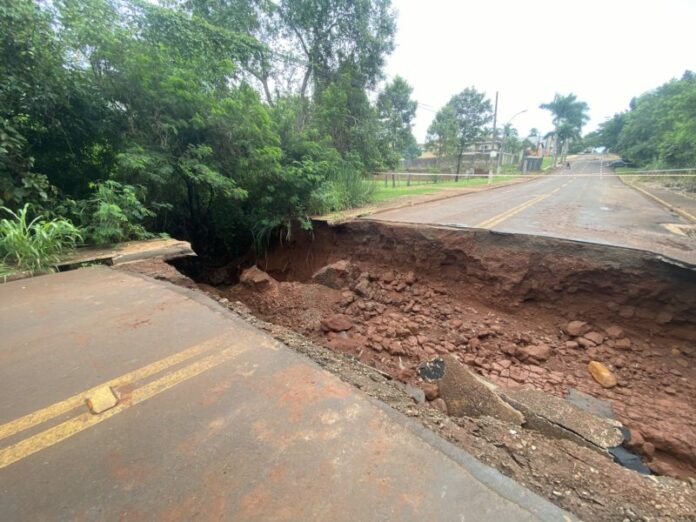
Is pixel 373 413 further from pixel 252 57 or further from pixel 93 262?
pixel 252 57

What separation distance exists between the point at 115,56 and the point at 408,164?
5083 centimetres

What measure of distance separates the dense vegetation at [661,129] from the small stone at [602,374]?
16.9m

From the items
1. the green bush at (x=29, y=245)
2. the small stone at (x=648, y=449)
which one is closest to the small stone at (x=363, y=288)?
the small stone at (x=648, y=449)

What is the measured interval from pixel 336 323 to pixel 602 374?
342 cm

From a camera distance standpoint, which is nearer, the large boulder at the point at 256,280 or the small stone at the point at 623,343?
the small stone at the point at 623,343

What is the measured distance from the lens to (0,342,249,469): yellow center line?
1344 mm

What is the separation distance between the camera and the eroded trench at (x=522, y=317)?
3.46 metres

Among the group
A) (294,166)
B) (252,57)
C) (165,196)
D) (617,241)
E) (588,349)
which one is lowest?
(588,349)

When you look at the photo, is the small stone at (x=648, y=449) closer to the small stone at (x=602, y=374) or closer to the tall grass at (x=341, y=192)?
the small stone at (x=602, y=374)

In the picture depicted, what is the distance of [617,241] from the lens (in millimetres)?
4895

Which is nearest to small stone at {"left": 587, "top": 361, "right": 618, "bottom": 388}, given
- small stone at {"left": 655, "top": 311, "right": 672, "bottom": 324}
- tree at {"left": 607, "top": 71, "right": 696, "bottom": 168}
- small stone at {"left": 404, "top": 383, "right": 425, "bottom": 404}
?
small stone at {"left": 655, "top": 311, "right": 672, "bottom": 324}

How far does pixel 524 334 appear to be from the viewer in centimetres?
455

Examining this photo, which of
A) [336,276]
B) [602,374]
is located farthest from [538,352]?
[336,276]

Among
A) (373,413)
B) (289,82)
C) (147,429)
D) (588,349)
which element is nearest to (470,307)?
(588,349)
